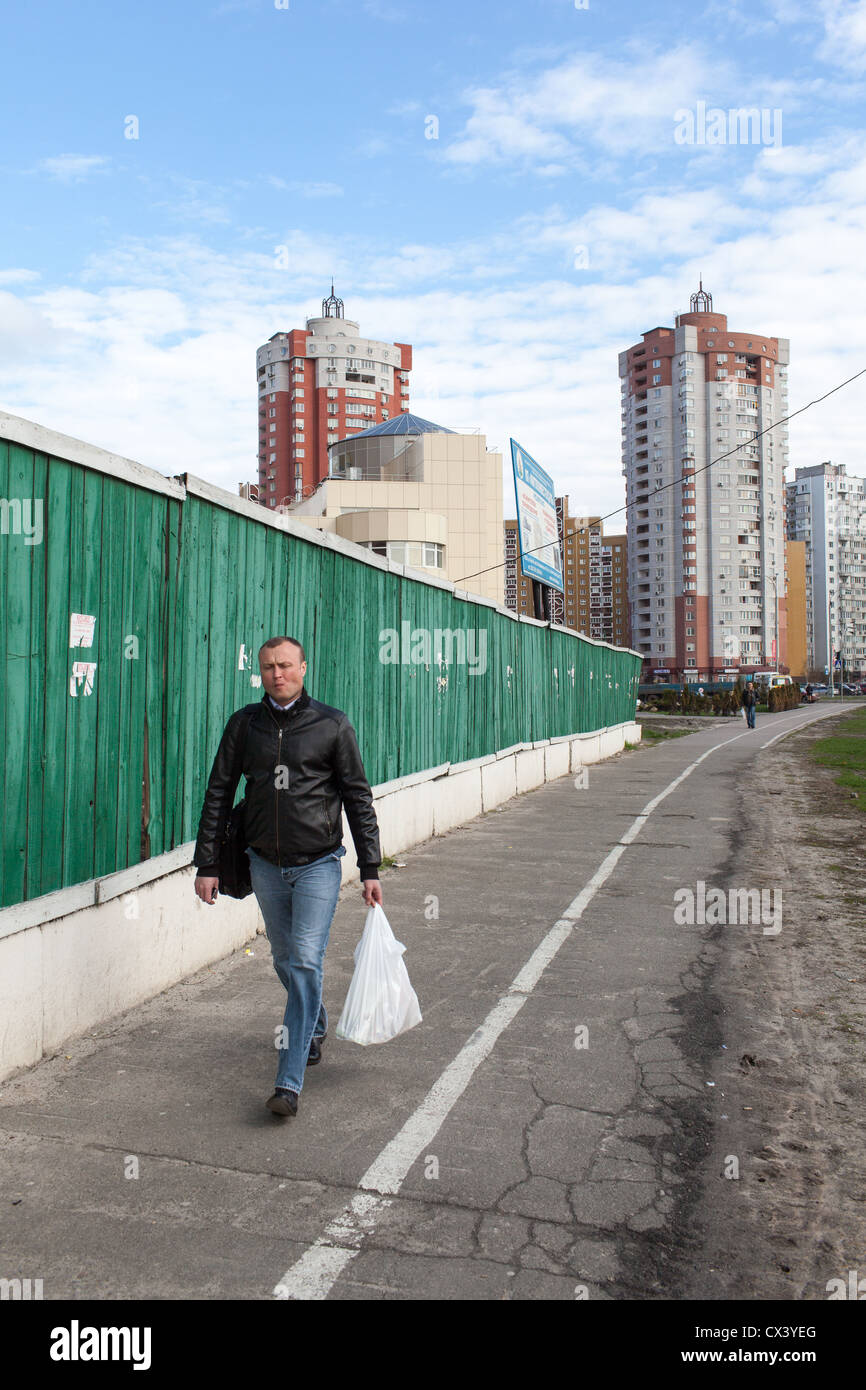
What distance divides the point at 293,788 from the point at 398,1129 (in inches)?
55.1

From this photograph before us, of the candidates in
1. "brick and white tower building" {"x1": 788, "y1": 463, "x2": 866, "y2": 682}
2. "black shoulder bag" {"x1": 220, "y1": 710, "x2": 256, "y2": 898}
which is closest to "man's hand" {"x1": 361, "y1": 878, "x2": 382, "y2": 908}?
"black shoulder bag" {"x1": 220, "y1": 710, "x2": 256, "y2": 898}

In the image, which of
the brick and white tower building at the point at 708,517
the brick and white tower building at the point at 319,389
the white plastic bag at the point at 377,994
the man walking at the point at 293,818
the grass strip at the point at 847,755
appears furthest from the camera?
the brick and white tower building at the point at 708,517

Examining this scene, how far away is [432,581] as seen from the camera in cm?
1240

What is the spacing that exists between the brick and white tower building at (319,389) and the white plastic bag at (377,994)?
112 m

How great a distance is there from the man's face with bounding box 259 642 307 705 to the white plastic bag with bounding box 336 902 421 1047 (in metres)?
1.00

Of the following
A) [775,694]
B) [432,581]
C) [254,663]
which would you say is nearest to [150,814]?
[254,663]

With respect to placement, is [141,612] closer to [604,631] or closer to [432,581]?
[432,581]

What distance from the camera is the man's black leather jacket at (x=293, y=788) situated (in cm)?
445

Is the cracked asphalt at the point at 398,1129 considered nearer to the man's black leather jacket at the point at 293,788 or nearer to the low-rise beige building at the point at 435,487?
the man's black leather jacket at the point at 293,788

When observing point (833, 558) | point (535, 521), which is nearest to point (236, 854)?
point (535, 521)

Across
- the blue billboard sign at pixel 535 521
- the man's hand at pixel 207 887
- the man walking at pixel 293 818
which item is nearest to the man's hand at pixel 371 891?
the man walking at pixel 293 818

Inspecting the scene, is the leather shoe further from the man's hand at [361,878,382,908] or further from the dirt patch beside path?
the dirt patch beside path

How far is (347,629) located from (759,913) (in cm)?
414

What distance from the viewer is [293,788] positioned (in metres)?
4.45
